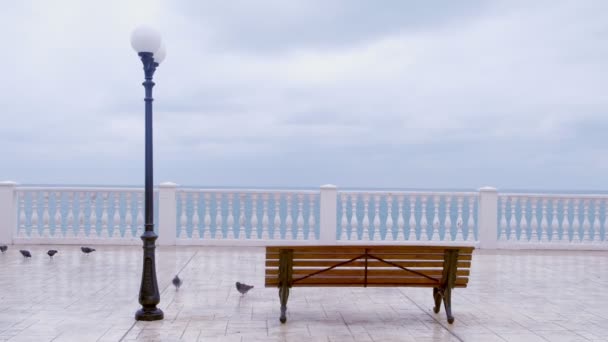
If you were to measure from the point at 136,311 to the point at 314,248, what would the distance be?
2351 millimetres

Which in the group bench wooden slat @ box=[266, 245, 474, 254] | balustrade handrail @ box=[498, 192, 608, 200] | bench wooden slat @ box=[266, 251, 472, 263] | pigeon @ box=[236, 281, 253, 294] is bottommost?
pigeon @ box=[236, 281, 253, 294]

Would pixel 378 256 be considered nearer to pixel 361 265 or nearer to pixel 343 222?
pixel 361 265

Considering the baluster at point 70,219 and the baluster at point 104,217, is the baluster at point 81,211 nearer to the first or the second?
the baluster at point 70,219

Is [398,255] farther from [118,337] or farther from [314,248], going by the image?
[118,337]

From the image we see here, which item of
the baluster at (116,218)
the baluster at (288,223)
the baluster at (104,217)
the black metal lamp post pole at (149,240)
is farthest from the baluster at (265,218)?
the black metal lamp post pole at (149,240)

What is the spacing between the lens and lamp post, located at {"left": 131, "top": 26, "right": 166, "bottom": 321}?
784 cm

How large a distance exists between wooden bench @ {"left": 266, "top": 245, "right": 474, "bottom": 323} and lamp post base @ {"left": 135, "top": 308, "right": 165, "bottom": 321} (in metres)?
1.32

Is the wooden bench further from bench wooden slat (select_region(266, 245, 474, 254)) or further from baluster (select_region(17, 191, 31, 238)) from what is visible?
baluster (select_region(17, 191, 31, 238))

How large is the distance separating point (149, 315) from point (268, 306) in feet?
5.34

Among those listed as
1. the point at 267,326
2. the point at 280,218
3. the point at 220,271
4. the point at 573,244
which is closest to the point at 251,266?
the point at 220,271

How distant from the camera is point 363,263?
7875 millimetres

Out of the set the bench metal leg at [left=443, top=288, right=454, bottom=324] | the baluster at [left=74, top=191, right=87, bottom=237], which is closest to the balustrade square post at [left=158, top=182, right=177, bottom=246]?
the baluster at [left=74, top=191, right=87, bottom=237]

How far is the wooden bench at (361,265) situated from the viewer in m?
7.71

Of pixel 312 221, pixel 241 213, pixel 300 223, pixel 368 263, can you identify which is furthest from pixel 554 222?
pixel 368 263
